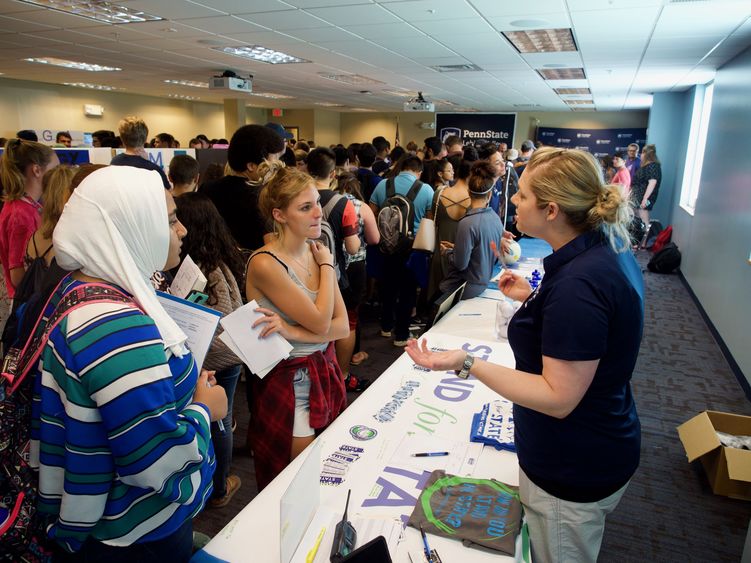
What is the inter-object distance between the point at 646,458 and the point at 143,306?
8.94ft

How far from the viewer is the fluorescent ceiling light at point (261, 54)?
6.28 meters

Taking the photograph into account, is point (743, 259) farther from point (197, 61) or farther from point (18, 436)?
point (197, 61)

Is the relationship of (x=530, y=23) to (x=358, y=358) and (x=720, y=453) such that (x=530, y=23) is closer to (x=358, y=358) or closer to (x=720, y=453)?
(x=358, y=358)

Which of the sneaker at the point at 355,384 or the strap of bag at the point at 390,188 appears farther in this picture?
the strap of bag at the point at 390,188

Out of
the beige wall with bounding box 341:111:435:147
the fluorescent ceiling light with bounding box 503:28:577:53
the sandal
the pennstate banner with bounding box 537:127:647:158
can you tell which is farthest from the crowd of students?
the beige wall with bounding box 341:111:435:147

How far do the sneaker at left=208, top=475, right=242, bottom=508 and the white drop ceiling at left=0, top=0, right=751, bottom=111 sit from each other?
11.5ft

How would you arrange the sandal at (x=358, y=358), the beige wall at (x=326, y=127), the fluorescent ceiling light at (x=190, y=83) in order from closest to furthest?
the sandal at (x=358, y=358), the fluorescent ceiling light at (x=190, y=83), the beige wall at (x=326, y=127)

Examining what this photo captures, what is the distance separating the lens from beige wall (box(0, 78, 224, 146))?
10.9 m

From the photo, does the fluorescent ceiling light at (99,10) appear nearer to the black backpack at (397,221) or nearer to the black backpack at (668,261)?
the black backpack at (397,221)

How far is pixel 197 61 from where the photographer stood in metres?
7.23

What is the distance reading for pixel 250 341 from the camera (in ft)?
4.85

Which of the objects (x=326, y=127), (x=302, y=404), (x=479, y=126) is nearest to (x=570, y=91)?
(x=479, y=126)

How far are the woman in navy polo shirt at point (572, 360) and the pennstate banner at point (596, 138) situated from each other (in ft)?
43.7

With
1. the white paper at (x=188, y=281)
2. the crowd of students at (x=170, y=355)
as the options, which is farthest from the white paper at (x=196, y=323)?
the white paper at (x=188, y=281)
